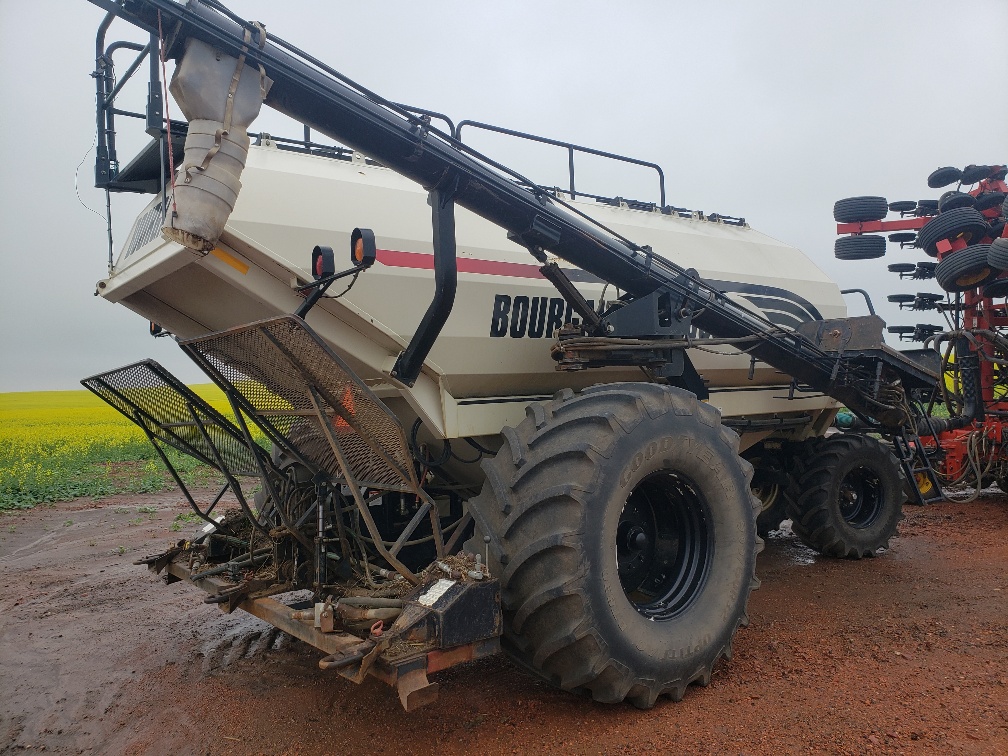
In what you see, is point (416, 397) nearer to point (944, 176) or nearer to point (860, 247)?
point (860, 247)

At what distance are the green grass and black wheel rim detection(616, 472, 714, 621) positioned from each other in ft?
33.7

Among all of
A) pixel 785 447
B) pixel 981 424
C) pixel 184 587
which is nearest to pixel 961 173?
pixel 981 424

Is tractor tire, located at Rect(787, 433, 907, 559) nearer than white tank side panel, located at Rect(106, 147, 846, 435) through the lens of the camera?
No

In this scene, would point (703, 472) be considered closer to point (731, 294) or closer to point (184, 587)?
point (731, 294)

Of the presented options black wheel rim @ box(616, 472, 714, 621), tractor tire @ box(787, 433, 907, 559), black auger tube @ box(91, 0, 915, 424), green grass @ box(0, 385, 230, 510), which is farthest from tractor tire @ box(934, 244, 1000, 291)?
green grass @ box(0, 385, 230, 510)

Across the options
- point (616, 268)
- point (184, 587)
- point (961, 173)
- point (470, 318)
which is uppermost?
point (961, 173)

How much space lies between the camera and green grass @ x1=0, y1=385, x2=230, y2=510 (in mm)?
11867

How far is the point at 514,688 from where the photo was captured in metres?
3.88

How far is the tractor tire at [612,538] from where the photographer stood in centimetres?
334

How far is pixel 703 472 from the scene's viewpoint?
13.1 feet

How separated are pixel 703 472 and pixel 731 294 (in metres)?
2.07

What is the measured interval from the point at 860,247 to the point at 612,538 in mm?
7156

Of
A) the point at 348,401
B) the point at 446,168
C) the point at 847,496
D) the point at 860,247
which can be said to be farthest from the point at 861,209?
the point at 348,401

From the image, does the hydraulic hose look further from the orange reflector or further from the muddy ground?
the orange reflector
